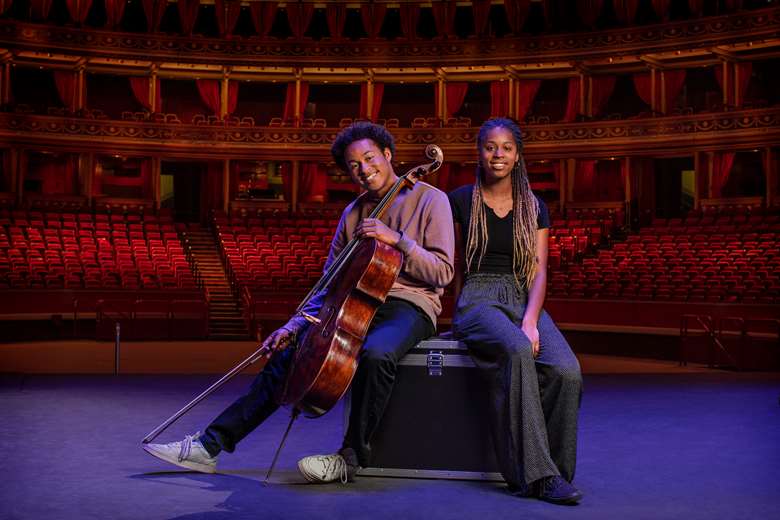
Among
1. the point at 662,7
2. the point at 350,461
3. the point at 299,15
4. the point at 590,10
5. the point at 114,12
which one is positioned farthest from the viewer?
the point at 299,15

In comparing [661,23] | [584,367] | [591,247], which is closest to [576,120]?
[661,23]

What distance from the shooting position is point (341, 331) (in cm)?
333

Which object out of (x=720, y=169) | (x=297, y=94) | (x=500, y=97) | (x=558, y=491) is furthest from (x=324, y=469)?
(x=500, y=97)

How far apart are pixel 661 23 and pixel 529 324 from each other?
20430 mm

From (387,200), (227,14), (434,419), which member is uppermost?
(227,14)

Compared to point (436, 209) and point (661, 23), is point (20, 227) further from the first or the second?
point (436, 209)

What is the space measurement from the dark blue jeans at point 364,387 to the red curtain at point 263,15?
76.1ft

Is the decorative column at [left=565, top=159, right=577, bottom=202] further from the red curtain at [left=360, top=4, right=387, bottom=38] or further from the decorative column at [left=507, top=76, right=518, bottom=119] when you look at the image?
the red curtain at [left=360, top=4, right=387, bottom=38]

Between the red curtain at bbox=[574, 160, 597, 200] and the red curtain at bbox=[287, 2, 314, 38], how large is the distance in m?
8.52

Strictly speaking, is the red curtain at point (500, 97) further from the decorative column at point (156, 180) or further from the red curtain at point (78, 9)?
the red curtain at point (78, 9)

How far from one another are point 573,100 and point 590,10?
256 centimetres

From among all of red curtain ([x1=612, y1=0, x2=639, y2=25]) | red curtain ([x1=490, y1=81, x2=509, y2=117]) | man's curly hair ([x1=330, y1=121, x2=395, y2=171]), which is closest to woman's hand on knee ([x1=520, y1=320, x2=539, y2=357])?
man's curly hair ([x1=330, y1=121, x2=395, y2=171])

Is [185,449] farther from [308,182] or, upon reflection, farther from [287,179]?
[287,179]

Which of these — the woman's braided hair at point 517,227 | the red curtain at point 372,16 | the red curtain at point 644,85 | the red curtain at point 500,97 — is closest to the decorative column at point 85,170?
the red curtain at point 372,16
